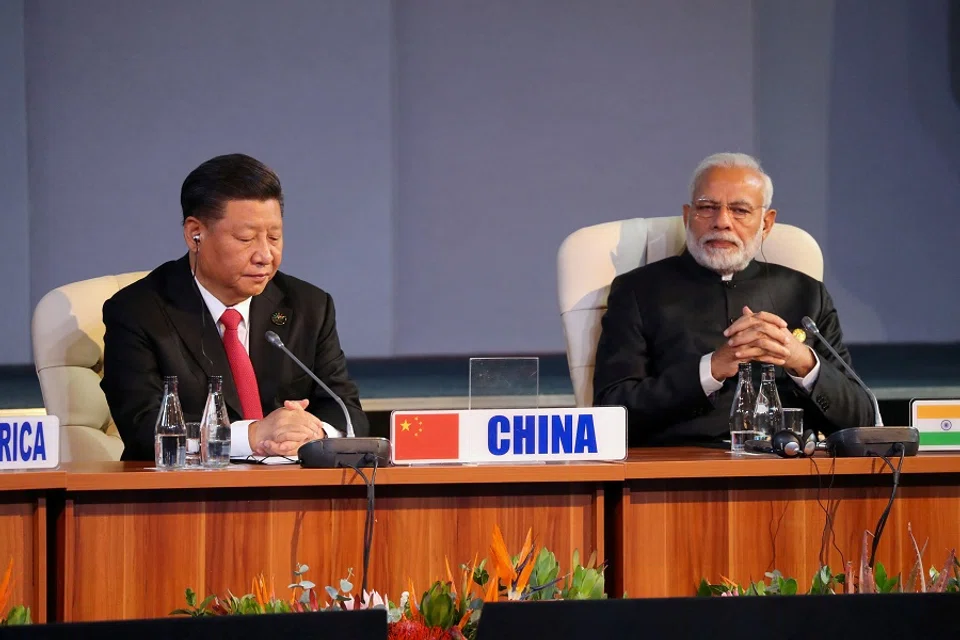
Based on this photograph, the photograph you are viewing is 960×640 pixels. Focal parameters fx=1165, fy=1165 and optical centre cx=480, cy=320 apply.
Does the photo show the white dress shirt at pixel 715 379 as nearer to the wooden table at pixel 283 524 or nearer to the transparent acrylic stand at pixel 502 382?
the transparent acrylic stand at pixel 502 382

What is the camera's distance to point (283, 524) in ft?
5.89

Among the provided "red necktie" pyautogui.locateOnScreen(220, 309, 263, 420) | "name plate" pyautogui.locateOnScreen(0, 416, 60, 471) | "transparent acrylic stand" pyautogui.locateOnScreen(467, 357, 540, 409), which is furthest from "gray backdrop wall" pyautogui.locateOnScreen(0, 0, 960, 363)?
"name plate" pyautogui.locateOnScreen(0, 416, 60, 471)

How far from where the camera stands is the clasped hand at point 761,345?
2.58 metres

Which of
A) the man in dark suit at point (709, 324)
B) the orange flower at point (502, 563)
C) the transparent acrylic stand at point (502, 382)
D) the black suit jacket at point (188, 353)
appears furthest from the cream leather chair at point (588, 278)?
the orange flower at point (502, 563)

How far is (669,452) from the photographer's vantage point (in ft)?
7.24

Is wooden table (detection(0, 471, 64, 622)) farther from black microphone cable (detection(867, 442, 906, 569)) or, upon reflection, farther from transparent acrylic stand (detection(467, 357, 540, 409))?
black microphone cable (detection(867, 442, 906, 569))

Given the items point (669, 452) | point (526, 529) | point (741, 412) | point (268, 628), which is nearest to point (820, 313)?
point (741, 412)

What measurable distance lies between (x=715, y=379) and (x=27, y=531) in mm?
1609

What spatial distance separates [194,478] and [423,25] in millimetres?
2275

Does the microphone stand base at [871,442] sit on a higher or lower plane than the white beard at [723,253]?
lower

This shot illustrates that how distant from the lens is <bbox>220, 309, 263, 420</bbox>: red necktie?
8.30 feet

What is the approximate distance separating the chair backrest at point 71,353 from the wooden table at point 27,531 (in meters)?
0.98

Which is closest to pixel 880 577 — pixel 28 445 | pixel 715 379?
pixel 28 445

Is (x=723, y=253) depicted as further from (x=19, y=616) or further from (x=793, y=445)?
(x=19, y=616)
